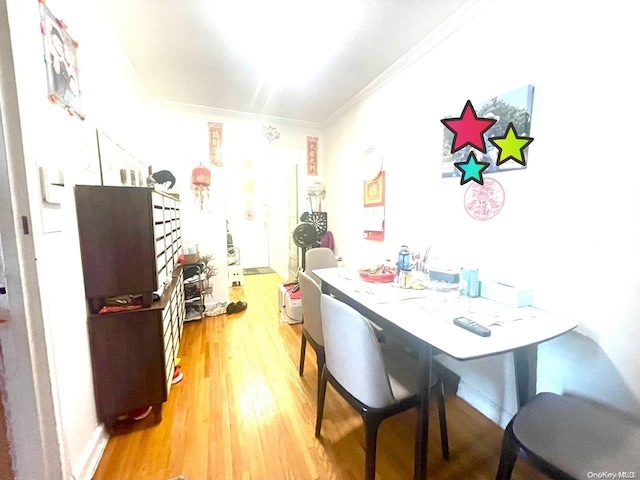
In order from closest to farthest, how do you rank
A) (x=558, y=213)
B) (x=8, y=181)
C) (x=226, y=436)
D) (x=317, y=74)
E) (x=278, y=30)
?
(x=8, y=181) → (x=558, y=213) → (x=226, y=436) → (x=278, y=30) → (x=317, y=74)

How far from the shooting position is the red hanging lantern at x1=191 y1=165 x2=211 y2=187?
296cm

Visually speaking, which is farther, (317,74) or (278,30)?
(317,74)

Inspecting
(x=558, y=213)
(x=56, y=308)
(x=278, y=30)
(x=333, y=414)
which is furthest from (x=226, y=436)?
(x=278, y=30)

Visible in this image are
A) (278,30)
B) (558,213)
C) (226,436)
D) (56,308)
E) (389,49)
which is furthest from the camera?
(389,49)

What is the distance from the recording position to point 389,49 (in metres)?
1.96

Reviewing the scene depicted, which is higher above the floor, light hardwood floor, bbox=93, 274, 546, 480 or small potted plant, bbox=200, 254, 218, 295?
small potted plant, bbox=200, 254, 218, 295

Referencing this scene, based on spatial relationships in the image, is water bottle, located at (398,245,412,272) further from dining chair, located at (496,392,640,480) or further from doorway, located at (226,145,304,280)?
doorway, located at (226,145,304,280)

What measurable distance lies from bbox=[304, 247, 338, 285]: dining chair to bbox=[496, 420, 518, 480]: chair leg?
1591 millimetres

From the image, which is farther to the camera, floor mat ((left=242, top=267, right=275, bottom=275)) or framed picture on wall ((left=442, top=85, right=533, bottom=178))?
floor mat ((left=242, top=267, right=275, bottom=275))

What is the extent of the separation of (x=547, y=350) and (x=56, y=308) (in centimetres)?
221

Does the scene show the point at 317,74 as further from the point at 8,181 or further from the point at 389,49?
the point at 8,181

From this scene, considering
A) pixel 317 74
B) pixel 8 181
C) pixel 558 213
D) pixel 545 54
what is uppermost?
pixel 317 74

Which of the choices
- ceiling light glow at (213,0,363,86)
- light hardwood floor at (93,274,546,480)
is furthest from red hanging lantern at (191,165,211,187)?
light hardwood floor at (93,274,546,480)

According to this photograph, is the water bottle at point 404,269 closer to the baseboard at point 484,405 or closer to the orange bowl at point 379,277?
the orange bowl at point 379,277
